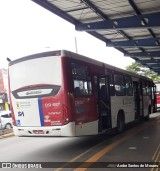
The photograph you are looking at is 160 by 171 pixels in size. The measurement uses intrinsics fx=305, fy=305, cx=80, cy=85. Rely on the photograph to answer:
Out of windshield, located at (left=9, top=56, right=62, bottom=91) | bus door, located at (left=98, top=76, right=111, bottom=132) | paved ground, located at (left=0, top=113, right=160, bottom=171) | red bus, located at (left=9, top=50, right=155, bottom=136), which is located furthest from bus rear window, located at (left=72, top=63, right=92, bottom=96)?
paved ground, located at (left=0, top=113, right=160, bottom=171)

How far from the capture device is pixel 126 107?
14.7 meters

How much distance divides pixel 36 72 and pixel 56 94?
103cm

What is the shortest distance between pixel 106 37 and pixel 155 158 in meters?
14.2

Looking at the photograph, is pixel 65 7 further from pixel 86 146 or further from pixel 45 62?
pixel 86 146

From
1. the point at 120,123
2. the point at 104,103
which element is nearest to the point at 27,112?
the point at 104,103

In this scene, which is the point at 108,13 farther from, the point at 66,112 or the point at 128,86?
the point at 66,112

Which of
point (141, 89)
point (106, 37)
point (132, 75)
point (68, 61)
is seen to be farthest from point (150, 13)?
point (68, 61)

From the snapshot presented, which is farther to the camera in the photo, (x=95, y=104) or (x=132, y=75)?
(x=132, y=75)

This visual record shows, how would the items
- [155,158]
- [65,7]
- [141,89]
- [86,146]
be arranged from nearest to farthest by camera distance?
[155,158], [86,146], [65,7], [141,89]

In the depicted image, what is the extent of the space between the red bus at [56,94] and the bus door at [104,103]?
39 millimetres

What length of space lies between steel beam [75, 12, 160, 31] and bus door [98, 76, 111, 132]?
491 cm

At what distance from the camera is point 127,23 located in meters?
16.3

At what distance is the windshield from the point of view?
30.8 ft

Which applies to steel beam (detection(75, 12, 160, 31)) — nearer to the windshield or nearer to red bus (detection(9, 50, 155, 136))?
red bus (detection(9, 50, 155, 136))
